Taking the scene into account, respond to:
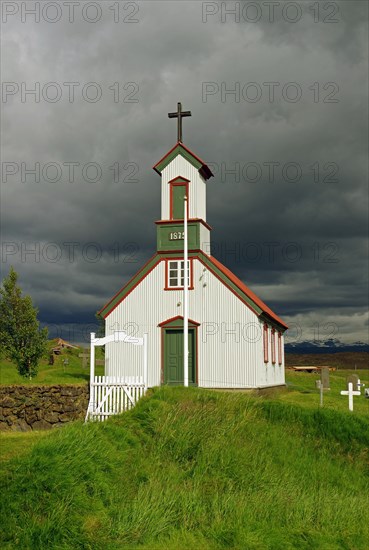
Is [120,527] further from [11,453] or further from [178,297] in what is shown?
[178,297]

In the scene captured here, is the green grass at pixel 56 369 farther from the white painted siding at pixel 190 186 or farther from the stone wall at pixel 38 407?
the stone wall at pixel 38 407

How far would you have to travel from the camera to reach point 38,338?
3659 centimetres

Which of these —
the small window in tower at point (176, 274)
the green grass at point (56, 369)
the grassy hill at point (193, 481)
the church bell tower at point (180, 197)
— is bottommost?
the grassy hill at point (193, 481)

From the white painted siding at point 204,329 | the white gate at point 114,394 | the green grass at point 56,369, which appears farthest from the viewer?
the green grass at point 56,369

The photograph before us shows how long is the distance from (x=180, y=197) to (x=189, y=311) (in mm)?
5330

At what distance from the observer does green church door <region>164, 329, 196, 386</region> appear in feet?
88.0

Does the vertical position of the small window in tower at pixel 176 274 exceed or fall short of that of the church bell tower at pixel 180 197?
it falls short

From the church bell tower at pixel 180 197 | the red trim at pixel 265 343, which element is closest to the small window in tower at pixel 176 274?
the church bell tower at pixel 180 197

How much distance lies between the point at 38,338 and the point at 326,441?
78.8 ft

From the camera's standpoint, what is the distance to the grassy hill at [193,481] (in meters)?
9.91

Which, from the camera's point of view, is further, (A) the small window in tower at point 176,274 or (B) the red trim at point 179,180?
(B) the red trim at point 179,180

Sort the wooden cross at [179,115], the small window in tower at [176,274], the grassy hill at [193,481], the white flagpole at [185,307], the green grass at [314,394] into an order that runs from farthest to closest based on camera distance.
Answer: the wooden cross at [179,115]
the small window in tower at [176,274]
the green grass at [314,394]
the white flagpole at [185,307]
the grassy hill at [193,481]

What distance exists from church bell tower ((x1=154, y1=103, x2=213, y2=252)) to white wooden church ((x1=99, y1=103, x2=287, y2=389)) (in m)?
0.05

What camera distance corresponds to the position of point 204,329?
87.2 ft
